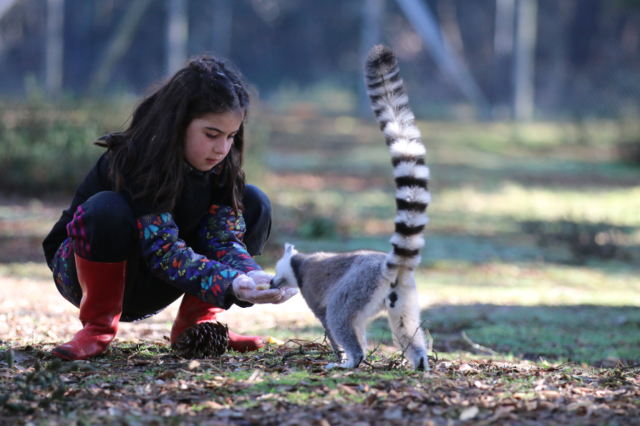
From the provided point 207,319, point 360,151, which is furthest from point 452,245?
point 360,151

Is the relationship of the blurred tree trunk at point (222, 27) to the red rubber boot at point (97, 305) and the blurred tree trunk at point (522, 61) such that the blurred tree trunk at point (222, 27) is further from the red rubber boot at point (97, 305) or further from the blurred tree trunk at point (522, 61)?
the red rubber boot at point (97, 305)

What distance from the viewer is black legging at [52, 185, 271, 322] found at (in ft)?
9.69

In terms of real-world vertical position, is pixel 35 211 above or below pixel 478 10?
below

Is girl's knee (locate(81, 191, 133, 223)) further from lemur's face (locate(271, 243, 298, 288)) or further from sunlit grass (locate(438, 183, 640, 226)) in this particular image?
sunlit grass (locate(438, 183, 640, 226))

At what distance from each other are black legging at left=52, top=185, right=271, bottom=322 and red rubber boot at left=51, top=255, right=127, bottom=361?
0.05 metres

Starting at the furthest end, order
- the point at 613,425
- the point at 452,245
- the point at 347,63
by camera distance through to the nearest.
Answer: the point at 347,63
the point at 452,245
the point at 613,425

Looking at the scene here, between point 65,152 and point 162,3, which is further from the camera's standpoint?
point 162,3

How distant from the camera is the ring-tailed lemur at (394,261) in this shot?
2955mm

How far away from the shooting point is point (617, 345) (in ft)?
14.4

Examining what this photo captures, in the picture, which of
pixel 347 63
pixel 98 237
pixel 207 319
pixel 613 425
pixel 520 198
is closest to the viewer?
pixel 613 425

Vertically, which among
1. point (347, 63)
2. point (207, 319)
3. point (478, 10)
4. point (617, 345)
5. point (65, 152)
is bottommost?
point (617, 345)

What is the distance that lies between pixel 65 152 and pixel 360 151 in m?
6.94

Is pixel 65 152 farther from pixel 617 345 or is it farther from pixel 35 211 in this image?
pixel 617 345

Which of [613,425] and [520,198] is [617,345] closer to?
[613,425]
